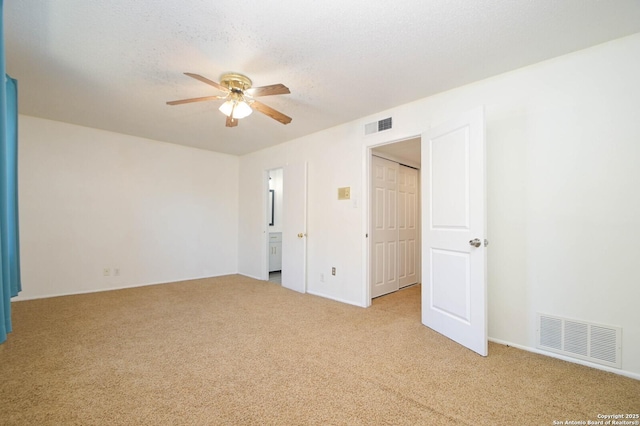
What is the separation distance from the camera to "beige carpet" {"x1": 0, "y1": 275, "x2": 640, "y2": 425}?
1.56m

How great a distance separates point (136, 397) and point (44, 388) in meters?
0.65

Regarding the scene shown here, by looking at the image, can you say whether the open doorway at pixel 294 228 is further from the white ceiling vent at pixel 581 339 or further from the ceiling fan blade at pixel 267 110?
the white ceiling vent at pixel 581 339

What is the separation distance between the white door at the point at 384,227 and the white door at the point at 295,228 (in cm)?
107

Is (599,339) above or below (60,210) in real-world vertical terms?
below

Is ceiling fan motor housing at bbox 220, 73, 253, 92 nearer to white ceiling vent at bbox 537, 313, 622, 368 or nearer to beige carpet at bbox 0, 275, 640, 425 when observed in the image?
beige carpet at bbox 0, 275, 640, 425

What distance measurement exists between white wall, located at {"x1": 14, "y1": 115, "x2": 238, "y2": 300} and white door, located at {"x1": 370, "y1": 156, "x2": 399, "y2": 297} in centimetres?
311

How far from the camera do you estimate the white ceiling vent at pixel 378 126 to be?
3314 millimetres

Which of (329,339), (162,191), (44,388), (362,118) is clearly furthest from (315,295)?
(162,191)

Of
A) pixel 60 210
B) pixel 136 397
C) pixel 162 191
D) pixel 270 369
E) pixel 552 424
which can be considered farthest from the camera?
pixel 162 191

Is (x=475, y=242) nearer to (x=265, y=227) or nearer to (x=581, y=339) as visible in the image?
(x=581, y=339)

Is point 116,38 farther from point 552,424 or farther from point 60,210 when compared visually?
point 552,424

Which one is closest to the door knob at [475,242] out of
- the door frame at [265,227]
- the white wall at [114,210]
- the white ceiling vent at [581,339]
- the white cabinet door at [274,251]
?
the white ceiling vent at [581,339]

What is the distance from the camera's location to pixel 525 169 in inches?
93.6

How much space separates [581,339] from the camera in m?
2.10
